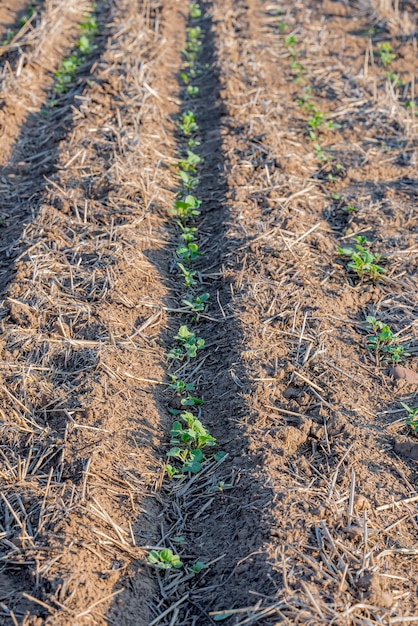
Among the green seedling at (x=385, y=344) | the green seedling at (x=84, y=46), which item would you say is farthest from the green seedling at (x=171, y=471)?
the green seedling at (x=84, y=46)

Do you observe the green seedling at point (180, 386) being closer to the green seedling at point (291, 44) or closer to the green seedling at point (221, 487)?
the green seedling at point (221, 487)

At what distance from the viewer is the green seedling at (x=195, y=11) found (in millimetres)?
8820

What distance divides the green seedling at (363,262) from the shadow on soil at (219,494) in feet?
2.52

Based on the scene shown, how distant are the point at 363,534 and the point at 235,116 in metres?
4.29

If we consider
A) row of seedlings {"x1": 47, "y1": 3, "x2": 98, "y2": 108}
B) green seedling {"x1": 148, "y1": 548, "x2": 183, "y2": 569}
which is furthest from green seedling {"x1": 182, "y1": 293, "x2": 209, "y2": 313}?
row of seedlings {"x1": 47, "y1": 3, "x2": 98, "y2": 108}

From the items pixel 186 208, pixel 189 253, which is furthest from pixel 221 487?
pixel 186 208

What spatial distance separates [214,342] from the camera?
165 inches

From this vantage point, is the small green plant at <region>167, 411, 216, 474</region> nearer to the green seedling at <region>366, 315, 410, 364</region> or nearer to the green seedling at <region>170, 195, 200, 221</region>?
the green seedling at <region>366, 315, 410, 364</region>

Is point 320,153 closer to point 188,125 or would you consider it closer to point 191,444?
point 188,125

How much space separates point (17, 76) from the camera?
22.7ft

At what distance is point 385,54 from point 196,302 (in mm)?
4780

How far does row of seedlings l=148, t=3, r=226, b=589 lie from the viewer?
3150 millimetres

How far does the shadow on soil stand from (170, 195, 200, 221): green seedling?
1.30 ft

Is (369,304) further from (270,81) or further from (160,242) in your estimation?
(270,81)
